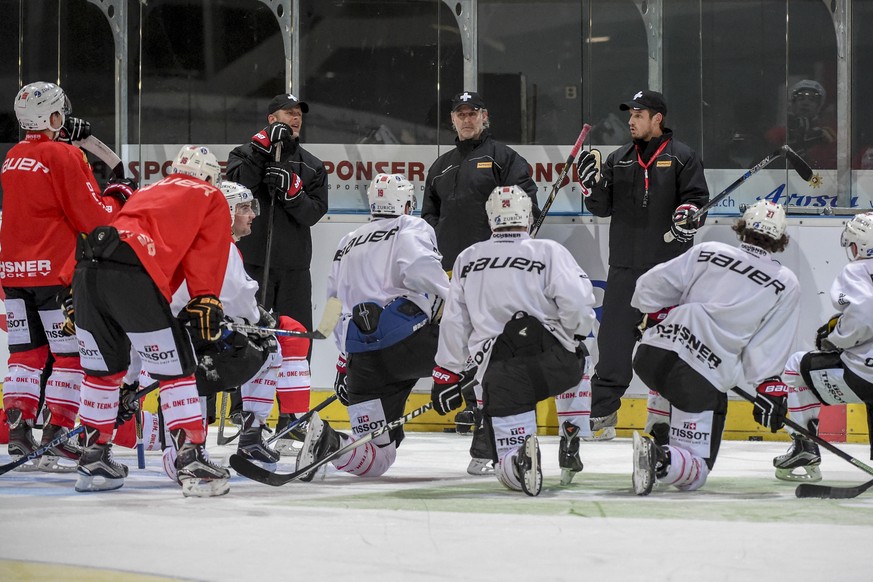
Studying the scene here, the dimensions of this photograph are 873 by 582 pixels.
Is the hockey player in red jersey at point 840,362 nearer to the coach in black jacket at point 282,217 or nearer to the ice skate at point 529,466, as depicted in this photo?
the ice skate at point 529,466

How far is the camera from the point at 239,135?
739cm

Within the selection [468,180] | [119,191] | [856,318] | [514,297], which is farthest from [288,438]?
[856,318]

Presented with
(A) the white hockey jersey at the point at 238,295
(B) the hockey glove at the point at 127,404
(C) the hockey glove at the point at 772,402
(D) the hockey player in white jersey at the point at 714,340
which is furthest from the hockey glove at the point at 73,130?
(C) the hockey glove at the point at 772,402

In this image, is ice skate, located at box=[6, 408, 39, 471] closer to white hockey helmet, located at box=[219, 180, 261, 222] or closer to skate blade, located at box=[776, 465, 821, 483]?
white hockey helmet, located at box=[219, 180, 261, 222]

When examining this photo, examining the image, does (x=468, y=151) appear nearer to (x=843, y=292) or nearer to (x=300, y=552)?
(x=843, y=292)

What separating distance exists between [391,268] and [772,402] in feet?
4.63

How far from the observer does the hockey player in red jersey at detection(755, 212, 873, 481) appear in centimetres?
494

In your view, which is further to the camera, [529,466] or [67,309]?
[67,309]

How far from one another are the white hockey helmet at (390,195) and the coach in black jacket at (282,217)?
1414 millimetres

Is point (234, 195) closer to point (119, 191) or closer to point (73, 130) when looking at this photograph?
point (119, 191)

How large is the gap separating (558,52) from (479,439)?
A: 2.71 meters

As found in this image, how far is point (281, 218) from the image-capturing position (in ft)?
21.4

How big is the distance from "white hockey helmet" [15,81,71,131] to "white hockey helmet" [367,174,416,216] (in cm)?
128

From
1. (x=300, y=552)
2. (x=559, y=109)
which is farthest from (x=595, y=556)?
(x=559, y=109)
